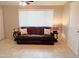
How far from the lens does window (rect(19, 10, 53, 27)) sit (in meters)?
7.53

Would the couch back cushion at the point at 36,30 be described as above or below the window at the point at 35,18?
below

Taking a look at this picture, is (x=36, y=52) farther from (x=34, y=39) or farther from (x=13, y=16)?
(x=13, y=16)

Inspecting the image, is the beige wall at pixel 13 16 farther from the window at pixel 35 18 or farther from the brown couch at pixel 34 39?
the brown couch at pixel 34 39

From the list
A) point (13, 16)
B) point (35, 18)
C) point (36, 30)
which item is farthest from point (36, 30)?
point (13, 16)

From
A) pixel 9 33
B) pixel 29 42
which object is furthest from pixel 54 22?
pixel 9 33

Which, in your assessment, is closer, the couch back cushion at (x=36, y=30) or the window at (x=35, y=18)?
the couch back cushion at (x=36, y=30)

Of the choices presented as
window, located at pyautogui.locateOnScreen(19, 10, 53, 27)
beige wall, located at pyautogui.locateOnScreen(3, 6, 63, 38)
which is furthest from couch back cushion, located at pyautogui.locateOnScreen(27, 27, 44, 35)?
beige wall, located at pyautogui.locateOnScreen(3, 6, 63, 38)

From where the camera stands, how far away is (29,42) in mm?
6141

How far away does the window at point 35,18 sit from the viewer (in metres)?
7.53

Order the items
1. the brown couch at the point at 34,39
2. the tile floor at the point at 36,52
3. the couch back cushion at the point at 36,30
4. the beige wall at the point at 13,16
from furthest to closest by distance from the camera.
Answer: the beige wall at the point at 13,16 → the couch back cushion at the point at 36,30 → the brown couch at the point at 34,39 → the tile floor at the point at 36,52

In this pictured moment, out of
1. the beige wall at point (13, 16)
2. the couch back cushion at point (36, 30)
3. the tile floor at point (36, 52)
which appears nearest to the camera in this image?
the tile floor at point (36, 52)

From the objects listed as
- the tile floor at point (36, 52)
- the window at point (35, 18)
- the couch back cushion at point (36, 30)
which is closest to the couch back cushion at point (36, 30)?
the couch back cushion at point (36, 30)

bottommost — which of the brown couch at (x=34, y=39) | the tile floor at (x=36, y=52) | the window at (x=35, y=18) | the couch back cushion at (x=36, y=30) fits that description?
the tile floor at (x=36, y=52)

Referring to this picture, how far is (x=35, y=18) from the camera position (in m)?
7.57
